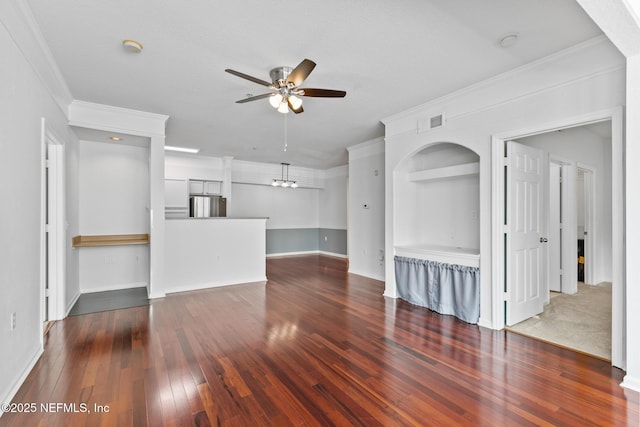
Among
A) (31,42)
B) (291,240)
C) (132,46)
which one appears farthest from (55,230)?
(291,240)

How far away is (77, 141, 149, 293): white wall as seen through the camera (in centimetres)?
502

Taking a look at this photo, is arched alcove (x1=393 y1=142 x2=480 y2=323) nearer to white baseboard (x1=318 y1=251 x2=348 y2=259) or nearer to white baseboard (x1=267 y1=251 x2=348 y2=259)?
white baseboard (x1=318 y1=251 x2=348 y2=259)

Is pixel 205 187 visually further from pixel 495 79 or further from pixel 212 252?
pixel 495 79

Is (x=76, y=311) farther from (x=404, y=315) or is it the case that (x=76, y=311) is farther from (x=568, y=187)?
(x=568, y=187)

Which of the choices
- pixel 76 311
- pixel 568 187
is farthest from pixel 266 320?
pixel 568 187

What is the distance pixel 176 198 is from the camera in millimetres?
7379

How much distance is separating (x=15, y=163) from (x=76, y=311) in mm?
2651

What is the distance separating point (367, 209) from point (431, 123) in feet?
8.50

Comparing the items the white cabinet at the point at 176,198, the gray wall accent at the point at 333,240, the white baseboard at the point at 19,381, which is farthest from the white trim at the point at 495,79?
the white cabinet at the point at 176,198

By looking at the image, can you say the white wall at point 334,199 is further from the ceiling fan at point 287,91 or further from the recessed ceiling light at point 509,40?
the recessed ceiling light at point 509,40

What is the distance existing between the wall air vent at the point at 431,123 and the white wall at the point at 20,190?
4.22 m

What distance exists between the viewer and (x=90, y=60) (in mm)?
3020

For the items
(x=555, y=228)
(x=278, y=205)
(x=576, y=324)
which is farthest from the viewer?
(x=278, y=205)

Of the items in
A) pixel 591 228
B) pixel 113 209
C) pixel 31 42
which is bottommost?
pixel 591 228
